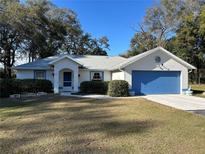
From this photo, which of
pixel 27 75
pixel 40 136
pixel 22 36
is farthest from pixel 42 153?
pixel 22 36

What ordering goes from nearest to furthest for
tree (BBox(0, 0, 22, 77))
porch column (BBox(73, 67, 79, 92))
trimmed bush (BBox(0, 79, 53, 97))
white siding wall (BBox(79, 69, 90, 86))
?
trimmed bush (BBox(0, 79, 53, 97))
porch column (BBox(73, 67, 79, 92))
white siding wall (BBox(79, 69, 90, 86))
tree (BBox(0, 0, 22, 77))

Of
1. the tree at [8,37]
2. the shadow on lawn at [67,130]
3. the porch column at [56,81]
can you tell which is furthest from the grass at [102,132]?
the tree at [8,37]

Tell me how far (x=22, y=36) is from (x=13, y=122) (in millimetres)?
25402

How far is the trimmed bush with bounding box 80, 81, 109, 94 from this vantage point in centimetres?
2239

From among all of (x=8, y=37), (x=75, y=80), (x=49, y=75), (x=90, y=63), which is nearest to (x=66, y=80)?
(x=75, y=80)

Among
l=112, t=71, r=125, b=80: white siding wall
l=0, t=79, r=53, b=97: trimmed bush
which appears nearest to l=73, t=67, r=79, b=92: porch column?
l=0, t=79, r=53, b=97: trimmed bush

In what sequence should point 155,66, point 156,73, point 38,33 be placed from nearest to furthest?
1. point 155,66
2. point 156,73
3. point 38,33

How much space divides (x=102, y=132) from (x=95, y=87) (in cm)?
1482

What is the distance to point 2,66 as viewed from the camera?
119 ft

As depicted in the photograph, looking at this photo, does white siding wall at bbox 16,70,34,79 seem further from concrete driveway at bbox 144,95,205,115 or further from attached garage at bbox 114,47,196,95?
concrete driveway at bbox 144,95,205,115

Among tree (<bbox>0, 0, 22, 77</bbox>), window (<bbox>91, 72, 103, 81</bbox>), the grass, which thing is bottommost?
the grass

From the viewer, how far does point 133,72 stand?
21.5m

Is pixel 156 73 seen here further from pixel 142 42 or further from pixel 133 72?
pixel 142 42

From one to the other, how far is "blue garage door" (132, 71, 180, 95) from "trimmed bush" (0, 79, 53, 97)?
7.73m
